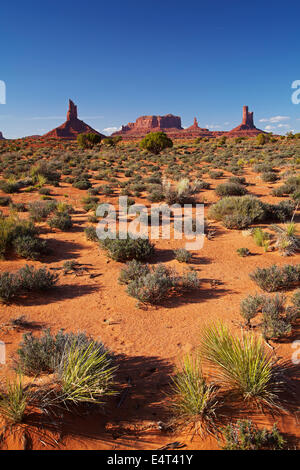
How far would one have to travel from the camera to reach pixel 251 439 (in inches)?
87.5

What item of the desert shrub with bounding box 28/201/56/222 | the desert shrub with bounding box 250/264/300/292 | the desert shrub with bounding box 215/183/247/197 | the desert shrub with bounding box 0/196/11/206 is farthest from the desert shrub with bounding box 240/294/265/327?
the desert shrub with bounding box 0/196/11/206

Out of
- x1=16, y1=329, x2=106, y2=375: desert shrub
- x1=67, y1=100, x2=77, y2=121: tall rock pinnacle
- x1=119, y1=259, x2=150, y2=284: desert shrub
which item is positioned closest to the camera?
x1=16, y1=329, x2=106, y2=375: desert shrub

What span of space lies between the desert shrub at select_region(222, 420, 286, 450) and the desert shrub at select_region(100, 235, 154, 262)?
189 inches

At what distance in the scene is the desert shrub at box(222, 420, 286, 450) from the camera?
2.21m

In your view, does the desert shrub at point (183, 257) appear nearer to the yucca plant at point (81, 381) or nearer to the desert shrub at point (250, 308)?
the desert shrub at point (250, 308)

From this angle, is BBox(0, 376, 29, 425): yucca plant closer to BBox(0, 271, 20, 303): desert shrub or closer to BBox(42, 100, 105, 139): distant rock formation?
BBox(0, 271, 20, 303): desert shrub

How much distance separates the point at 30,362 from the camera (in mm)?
3127

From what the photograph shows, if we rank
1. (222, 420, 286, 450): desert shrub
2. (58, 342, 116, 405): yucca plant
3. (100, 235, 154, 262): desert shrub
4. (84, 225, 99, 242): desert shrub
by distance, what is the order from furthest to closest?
(84, 225, 99, 242): desert shrub < (100, 235, 154, 262): desert shrub < (58, 342, 116, 405): yucca plant < (222, 420, 286, 450): desert shrub

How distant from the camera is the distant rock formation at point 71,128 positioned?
9319 centimetres

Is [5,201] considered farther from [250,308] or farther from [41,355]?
[250,308]

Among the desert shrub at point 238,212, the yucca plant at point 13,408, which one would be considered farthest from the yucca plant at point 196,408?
the desert shrub at point 238,212
